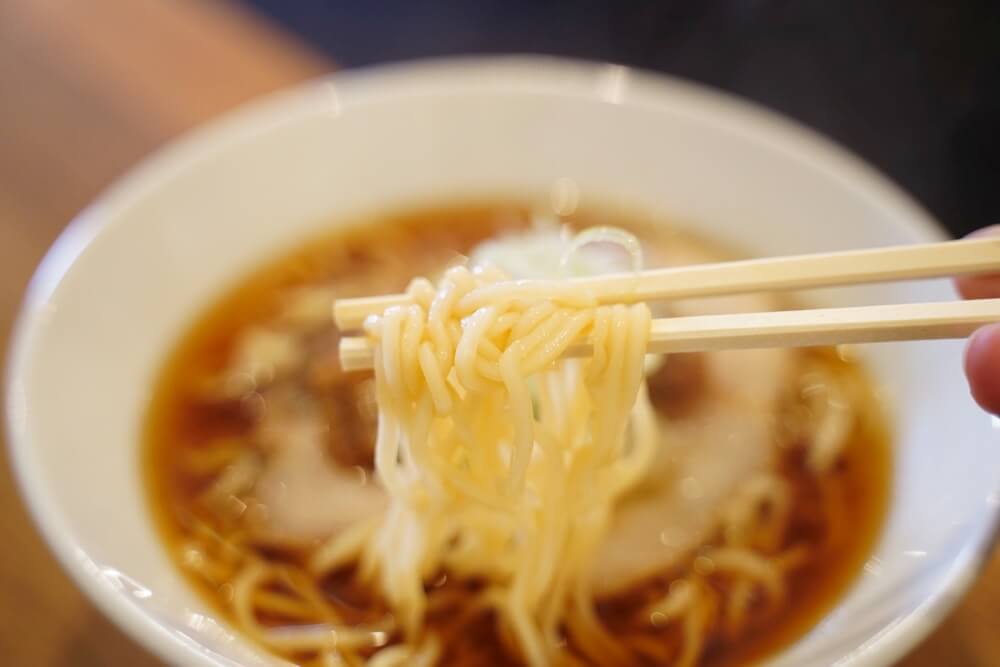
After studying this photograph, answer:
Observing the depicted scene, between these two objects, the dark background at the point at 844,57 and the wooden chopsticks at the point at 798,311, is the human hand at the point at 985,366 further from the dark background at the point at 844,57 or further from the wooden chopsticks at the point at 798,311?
the dark background at the point at 844,57

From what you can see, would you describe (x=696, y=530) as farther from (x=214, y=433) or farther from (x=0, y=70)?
(x=0, y=70)

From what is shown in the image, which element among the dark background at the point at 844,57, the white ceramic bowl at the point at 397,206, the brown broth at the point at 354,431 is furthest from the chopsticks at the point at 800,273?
the dark background at the point at 844,57

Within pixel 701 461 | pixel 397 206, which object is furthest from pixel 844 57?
pixel 701 461

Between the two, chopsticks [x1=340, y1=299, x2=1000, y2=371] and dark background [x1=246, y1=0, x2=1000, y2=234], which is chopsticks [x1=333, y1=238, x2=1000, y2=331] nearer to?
chopsticks [x1=340, y1=299, x2=1000, y2=371]

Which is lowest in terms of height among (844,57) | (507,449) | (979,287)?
(507,449)

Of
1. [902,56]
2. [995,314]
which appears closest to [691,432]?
[995,314]

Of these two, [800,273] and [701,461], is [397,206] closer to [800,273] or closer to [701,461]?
[701,461]
